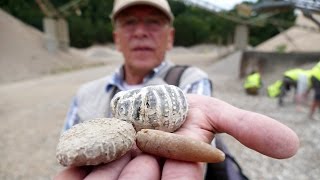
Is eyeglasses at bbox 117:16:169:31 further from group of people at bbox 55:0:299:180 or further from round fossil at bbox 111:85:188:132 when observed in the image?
round fossil at bbox 111:85:188:132

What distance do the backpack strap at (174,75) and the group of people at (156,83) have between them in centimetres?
3

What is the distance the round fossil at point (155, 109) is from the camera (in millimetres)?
1957

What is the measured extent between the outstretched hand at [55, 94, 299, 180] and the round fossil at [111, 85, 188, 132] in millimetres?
86

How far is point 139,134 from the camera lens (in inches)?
70.4

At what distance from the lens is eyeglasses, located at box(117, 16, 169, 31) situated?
3.33 m

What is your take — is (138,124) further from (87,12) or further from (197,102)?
(87,12)

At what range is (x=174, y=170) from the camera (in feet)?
5.27

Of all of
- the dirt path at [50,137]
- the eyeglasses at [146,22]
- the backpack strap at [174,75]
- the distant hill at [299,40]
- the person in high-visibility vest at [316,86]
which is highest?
the eyeglasses at [146,22]

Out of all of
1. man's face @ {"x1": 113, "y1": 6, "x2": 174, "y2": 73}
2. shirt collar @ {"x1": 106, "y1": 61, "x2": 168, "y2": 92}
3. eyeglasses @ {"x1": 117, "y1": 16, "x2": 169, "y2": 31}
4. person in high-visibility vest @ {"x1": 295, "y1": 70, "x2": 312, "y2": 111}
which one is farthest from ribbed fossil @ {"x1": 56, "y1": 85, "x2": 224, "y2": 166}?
person in high-visibility vest @ {"x1": 295, "y1": 70, "x2": 312, "y2": 111}

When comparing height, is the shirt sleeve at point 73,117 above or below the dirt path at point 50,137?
above

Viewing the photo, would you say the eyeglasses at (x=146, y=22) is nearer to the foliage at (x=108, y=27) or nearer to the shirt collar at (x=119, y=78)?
the shirt collar at (x=119, y=78)

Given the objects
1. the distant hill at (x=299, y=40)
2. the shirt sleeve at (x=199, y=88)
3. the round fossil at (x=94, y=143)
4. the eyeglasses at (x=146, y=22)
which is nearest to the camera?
the round fossil at (x=94, y=143)

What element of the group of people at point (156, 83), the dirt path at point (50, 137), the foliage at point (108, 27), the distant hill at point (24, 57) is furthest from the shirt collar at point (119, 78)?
the foliage at point (108, 27)

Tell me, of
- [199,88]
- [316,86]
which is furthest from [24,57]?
[199,88]
